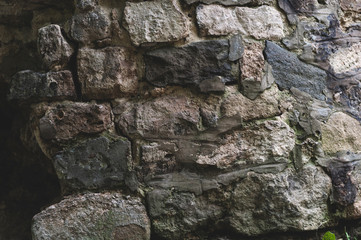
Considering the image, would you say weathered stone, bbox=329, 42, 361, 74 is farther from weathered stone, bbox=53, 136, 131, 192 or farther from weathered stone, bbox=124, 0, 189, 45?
weathered stone, bbox=53, 136, 131, 192

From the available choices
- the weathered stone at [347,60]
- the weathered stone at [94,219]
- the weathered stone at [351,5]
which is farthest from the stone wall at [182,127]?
the weathered stone at [351,5]

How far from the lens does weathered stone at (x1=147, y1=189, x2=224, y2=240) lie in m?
1.39

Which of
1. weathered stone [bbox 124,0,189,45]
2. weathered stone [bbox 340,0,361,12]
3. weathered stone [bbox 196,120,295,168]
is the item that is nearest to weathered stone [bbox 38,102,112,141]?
weathered stone [bbox 124,0,189,45]

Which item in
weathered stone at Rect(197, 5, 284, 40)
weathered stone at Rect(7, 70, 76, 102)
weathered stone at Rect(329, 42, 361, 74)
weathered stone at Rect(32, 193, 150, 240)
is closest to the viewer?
weathered stone at Rect(32, 193, 150, 240)

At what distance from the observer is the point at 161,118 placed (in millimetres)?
1445

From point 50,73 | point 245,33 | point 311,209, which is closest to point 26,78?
point 50,73

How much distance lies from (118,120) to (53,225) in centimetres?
46

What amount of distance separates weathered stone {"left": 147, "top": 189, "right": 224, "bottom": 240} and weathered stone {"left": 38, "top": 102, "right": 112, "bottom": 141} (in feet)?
1.14

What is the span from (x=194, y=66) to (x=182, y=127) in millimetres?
258

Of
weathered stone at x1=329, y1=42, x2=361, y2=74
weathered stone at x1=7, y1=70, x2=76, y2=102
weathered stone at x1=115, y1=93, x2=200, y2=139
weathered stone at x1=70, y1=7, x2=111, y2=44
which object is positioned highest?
weathered stone at x1=70, y1=7, x2=111, y2=44

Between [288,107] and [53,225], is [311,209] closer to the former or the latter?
[288,107]

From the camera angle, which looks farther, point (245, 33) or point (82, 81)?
point (245, 33)

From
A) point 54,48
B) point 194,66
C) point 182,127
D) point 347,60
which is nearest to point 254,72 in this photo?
point 194,66

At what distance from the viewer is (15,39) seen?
5.60 ft
